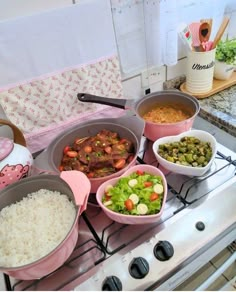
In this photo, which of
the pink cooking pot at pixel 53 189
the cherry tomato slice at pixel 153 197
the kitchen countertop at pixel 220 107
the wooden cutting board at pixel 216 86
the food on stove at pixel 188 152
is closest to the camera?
the pink cooking pot at pixel 53 189

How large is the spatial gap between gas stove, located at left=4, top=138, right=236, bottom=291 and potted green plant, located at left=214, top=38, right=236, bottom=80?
0.57 m

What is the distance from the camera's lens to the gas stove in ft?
1.90

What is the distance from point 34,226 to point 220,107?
83 cm

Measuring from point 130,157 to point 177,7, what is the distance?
60 cm

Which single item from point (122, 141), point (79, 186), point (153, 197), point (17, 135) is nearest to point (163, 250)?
point (153, 197)

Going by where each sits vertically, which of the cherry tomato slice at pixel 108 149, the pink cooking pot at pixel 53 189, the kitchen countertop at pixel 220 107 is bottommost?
the kitchen countertop at pixel 220 107

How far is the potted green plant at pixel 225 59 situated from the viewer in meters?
1.12

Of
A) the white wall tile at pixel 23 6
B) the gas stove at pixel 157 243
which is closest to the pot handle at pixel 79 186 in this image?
the gas stove at pixel 157 243

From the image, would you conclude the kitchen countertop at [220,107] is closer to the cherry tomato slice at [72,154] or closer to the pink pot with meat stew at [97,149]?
the pink pot with meat stew at [97,149]

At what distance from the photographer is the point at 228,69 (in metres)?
1.14

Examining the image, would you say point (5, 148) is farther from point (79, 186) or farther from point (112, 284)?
point (112, 284)

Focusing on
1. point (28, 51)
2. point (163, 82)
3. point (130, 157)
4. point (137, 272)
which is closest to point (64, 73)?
point (28, 51)

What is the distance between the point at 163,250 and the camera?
2.01 feet

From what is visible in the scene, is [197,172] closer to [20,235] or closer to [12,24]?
[20,235]
